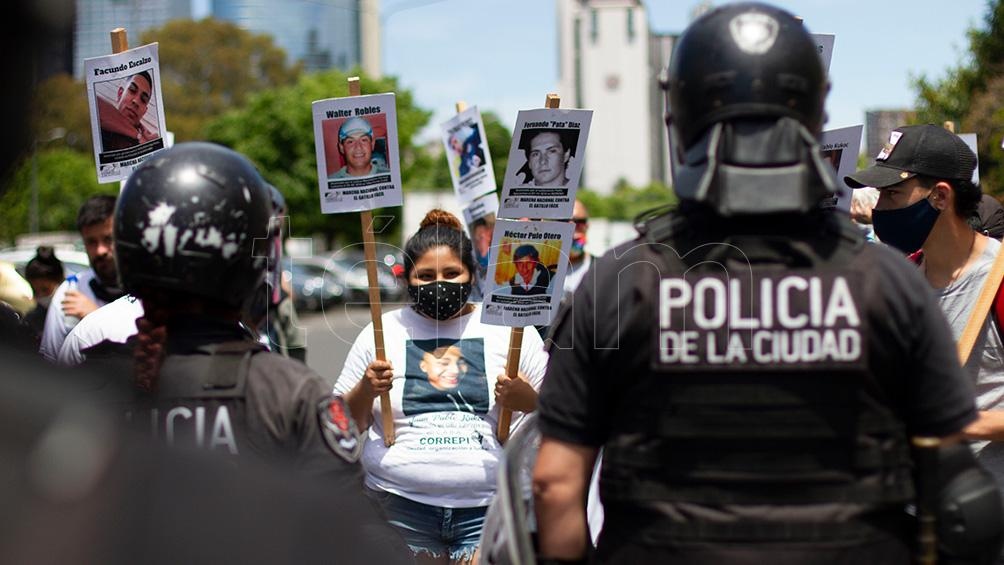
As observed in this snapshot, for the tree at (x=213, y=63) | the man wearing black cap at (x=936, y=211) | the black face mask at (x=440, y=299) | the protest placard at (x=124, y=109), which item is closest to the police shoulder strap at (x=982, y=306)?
the man wearing black cap at (x=936, y=211)

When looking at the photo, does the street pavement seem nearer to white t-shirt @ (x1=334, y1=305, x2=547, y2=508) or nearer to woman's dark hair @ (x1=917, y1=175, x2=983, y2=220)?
white t-shirt @ (x1=334, y1=305, x2=547, y2=508)

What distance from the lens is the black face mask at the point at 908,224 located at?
4.15 metres

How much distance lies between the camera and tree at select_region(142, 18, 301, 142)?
73688 mm

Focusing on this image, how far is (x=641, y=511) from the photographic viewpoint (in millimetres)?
2498

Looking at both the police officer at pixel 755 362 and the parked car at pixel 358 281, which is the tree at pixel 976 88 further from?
the police officer at pixel 755 362

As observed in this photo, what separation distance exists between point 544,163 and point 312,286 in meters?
25.7

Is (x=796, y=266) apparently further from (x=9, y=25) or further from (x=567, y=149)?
(x=567, y=149)

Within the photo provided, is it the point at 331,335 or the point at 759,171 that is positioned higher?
the point at 759,171

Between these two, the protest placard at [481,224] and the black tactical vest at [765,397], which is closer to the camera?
the black tactical vest at [765,397]

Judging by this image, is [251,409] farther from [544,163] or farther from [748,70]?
[544,163]

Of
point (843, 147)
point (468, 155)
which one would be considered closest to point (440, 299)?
point (468, 155)

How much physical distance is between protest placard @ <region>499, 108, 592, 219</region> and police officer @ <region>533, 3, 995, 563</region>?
2262 millimetres

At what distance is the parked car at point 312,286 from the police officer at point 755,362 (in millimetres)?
25953

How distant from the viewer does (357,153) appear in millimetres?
Result: 4895
